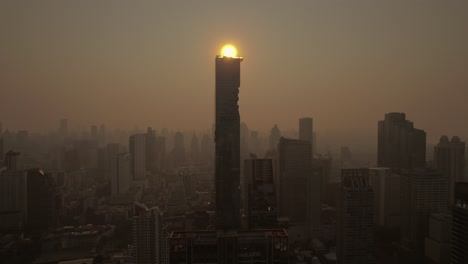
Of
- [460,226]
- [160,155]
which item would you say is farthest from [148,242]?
[160,155]

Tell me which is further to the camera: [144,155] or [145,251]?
[144,155]

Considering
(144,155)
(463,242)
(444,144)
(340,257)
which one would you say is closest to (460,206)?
(463,242)

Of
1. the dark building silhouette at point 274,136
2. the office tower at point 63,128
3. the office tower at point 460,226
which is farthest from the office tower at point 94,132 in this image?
the office tower at point 460,226

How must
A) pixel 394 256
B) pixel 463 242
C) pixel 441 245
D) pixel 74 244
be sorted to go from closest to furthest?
pixel 463 242
pixel 441 245
pixel 394 256
pixel 74 244

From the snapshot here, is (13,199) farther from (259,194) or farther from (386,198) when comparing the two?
(386,198)

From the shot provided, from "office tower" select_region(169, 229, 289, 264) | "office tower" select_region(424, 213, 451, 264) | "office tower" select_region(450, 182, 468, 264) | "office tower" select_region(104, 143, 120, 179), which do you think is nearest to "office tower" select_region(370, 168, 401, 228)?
"office tower" select_region(424, 213, 451, 264)

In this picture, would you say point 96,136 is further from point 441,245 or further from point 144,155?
point 441,245
